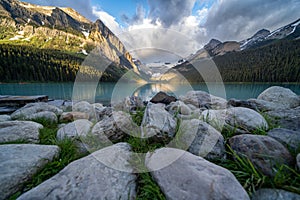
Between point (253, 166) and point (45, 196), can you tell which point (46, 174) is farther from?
point (253, 166)

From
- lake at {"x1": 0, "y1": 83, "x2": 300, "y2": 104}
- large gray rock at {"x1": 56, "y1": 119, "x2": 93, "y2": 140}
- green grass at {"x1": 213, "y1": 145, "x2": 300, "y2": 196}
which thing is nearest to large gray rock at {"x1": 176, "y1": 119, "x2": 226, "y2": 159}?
green grass at {"x1": 213, "y1": 145, "x2": 300, "y2": 196}

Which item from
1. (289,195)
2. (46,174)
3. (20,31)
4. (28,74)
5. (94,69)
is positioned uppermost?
(20,31)

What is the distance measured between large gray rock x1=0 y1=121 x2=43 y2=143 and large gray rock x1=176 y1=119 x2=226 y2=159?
245 centimetres

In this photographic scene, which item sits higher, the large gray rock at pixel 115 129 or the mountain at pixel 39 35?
the mountain at pixel 39 35

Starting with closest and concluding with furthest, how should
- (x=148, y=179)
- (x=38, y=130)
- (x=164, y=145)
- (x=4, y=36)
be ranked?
(x=148, y=179)
(x=164, y=145)
(x=38, y=130)
(x=4, y=36)

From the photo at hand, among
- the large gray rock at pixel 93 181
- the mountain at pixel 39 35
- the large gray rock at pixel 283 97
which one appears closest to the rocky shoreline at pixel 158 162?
the large gray rock at pixel 93 181

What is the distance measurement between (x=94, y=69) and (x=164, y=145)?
70612 mm

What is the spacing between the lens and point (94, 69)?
6488cm

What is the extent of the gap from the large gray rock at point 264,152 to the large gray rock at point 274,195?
6.5 inches

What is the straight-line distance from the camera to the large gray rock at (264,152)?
53.0 inches

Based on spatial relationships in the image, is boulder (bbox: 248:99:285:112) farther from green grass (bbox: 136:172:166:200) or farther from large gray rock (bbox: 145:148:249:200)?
green grass (bbox: 136:172:166:200)

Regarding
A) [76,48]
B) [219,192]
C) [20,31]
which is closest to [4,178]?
[219,192]

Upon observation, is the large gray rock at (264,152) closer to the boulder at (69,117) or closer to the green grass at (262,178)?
the green grass at (262,178)

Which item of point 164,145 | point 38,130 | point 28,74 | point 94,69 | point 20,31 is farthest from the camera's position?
point 20,31
